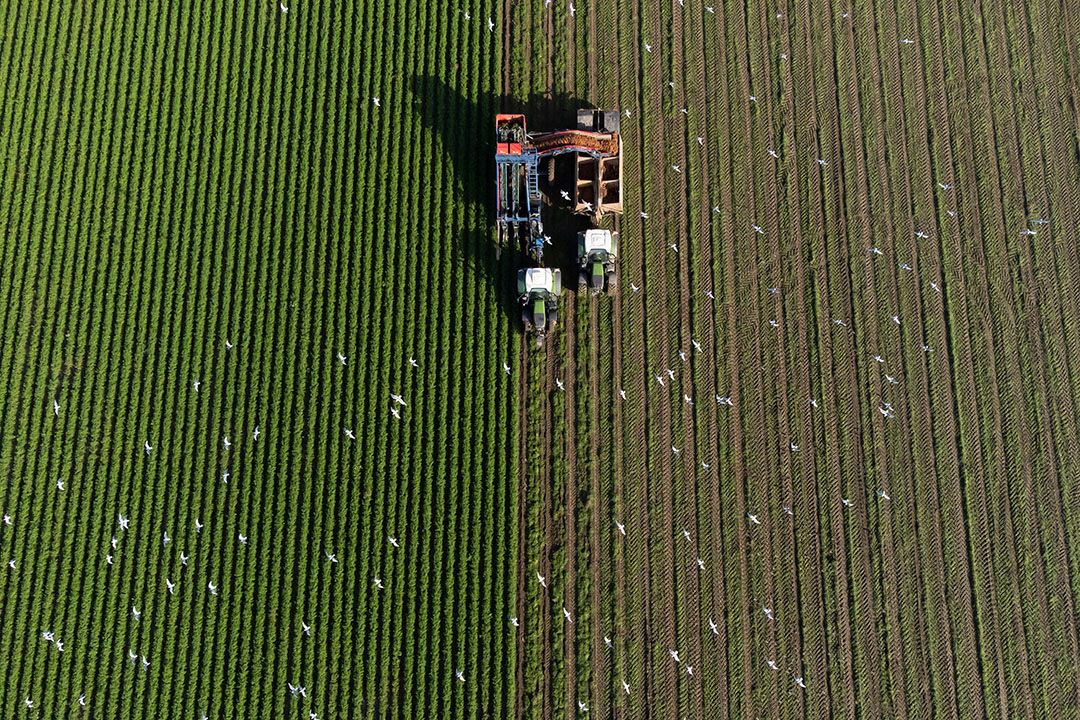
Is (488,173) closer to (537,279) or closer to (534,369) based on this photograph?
(537,279)

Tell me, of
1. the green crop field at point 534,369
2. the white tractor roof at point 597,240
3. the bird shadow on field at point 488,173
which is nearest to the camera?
the green crop field at point 534,369

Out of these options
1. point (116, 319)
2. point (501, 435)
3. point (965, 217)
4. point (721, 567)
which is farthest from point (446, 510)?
point (965, 217)

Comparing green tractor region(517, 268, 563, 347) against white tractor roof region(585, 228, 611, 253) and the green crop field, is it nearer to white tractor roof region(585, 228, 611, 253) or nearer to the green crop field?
the green crop field

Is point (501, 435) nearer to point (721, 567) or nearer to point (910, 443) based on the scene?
point (721, 567)

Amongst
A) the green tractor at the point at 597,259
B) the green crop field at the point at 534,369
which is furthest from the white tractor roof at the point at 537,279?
the green crop field at the point at 534,369

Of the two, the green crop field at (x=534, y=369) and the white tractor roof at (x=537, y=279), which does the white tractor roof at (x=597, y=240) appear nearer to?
the green crop field at (x=534, y=369)
